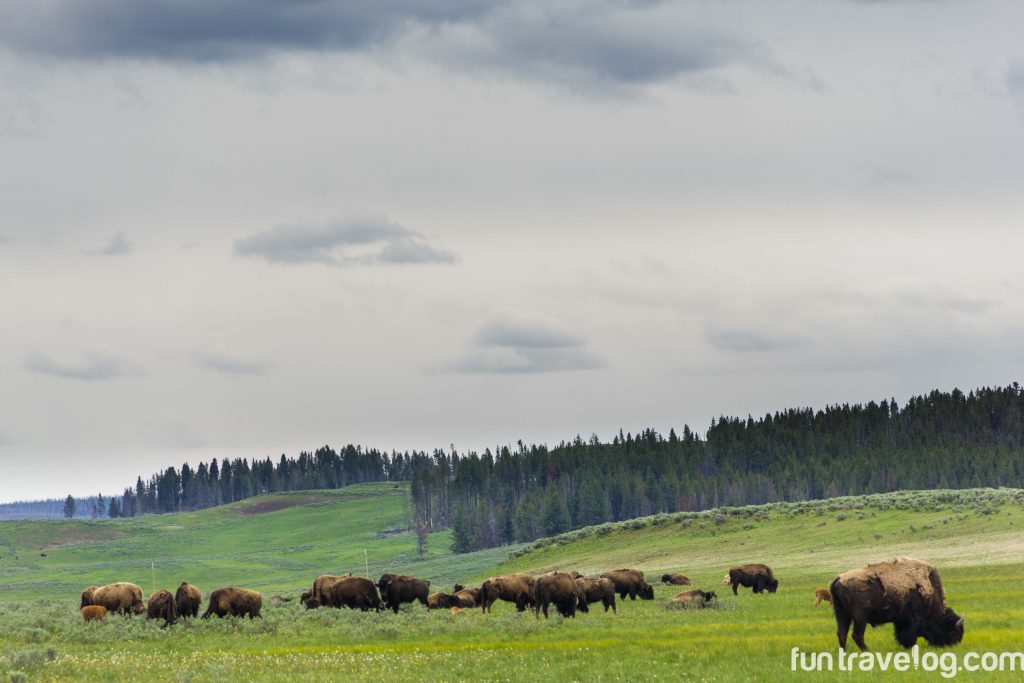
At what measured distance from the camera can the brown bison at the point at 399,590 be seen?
45781 mm

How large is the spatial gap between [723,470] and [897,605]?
14416 cm

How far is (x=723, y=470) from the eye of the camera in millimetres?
165250

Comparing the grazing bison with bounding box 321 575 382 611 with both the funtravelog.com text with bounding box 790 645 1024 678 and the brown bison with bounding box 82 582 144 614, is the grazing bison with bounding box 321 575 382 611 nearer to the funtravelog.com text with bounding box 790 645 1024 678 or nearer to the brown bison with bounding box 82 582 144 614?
the brown bison with bounding box 82 582 144 614

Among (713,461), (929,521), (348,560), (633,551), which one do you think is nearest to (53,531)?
(348,560)

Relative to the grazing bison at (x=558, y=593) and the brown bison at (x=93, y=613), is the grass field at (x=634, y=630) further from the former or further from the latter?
the grazing bison at (x=558, y=593)

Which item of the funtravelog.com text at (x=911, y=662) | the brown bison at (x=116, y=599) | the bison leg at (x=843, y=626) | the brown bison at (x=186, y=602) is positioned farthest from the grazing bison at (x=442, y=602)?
the bison leg at (x=843, y=626)

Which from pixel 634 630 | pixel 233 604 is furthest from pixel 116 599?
pixel 634 630

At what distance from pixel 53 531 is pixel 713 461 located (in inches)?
4670

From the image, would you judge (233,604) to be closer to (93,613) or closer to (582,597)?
(93,613)

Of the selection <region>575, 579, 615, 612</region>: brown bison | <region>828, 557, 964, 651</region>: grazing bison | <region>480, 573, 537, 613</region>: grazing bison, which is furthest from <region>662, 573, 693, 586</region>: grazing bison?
<region>828, 557, 964, 651</region>: grazing bison

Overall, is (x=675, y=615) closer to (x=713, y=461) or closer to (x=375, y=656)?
(x=375, y=656)

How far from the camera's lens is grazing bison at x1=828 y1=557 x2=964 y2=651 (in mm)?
23750

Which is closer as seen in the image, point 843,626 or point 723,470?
point 843,626

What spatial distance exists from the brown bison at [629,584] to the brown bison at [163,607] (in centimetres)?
1804
